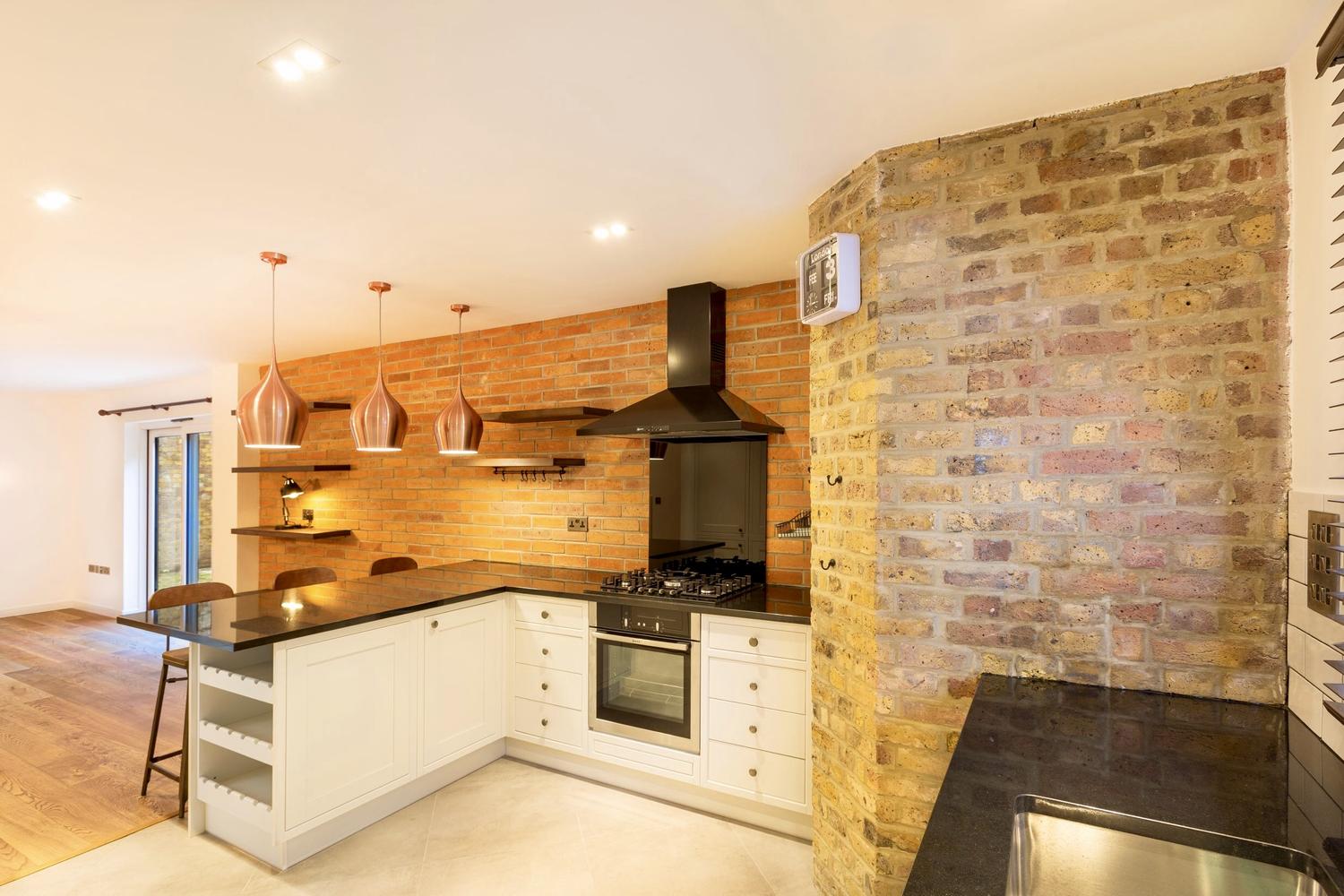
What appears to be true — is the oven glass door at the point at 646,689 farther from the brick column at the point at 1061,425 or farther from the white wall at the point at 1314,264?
the white wall at the point at 1314,264

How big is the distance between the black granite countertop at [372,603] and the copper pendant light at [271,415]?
2.33 ft

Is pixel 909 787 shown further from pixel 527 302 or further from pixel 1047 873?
pixel 527 302

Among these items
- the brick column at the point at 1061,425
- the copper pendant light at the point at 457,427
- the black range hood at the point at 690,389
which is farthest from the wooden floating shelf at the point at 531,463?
the brick column at the point at 1061,425

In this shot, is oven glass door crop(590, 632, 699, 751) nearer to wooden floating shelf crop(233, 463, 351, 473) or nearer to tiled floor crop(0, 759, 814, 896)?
tiled floor crop(0, 759, 814, 896)

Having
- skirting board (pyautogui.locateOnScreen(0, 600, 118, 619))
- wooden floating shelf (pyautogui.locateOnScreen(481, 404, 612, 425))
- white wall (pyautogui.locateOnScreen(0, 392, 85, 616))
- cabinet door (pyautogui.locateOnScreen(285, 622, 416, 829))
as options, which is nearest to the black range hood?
wooden floating shelf (pyautogui.locateOnScreen(481, 404, 612, 425))

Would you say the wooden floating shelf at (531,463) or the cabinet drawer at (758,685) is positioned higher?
the wooden floating shelf at (531,463)

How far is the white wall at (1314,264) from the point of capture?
134cm

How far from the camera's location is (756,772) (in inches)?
107

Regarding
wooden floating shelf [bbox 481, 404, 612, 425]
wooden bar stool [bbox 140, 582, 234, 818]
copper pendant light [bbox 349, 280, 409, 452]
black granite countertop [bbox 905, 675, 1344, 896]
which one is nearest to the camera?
black granite countertop [bbox 905, 675, 1344, 896]

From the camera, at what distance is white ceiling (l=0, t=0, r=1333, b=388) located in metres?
1.39

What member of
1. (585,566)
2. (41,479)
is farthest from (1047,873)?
(41,479)

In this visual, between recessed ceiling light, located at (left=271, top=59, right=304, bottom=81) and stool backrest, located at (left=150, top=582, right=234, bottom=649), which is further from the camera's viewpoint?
stool backrest, located at (left=150, top=582, right=234, bottom=649)

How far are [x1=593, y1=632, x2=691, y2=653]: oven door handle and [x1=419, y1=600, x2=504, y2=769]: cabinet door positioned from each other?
0.61 meters

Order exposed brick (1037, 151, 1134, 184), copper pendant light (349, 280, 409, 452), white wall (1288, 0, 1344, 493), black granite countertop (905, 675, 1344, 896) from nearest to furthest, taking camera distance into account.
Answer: black granite countertop (905, 675, 1344, 896), white wall (1288, 0, 1344, 493), exposed brick (1037, 151, 1134, 184), copper pendant light (349, 280, 409, 452)
